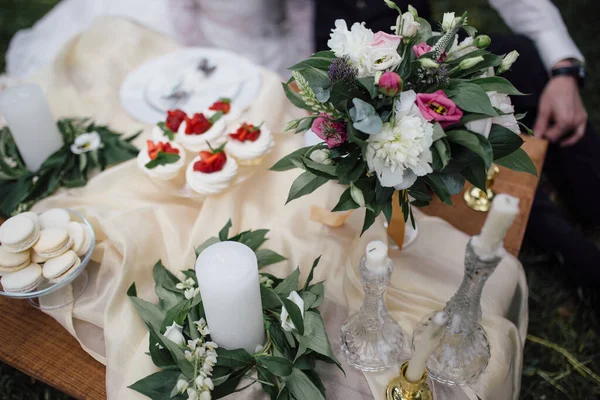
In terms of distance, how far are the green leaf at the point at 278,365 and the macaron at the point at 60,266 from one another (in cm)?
35

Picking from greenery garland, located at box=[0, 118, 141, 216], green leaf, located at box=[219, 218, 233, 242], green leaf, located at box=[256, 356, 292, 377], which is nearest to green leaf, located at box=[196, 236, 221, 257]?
green leaf, located at box=[219, 218, 233, 242]

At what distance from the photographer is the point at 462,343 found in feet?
2.17

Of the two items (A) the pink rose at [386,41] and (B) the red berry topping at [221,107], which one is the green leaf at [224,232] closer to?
(B) the red berry topping at [221,107]

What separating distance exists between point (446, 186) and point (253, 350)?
35 centimetres

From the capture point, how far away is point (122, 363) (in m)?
0.73

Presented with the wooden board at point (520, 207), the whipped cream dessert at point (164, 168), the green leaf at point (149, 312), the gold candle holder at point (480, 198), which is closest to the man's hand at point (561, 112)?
the wooden board at point (520, 207)

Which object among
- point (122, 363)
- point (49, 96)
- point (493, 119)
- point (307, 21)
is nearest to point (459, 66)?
point (493, 119)

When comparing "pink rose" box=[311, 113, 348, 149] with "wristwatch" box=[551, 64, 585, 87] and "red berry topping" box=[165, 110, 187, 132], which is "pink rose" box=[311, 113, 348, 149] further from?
"wristwatch" box=[551, 64, 585, 87]

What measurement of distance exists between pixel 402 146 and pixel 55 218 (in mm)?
605

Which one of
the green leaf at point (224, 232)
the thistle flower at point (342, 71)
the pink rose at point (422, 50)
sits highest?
the pink rose at point (422, 50)

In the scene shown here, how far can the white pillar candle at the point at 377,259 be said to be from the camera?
0.59m

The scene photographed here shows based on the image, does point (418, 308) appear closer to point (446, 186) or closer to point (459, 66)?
point (446, 186)

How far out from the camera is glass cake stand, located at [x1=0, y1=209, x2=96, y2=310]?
765 mm

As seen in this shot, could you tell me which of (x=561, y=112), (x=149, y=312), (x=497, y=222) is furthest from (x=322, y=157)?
(x=561, y=112)
